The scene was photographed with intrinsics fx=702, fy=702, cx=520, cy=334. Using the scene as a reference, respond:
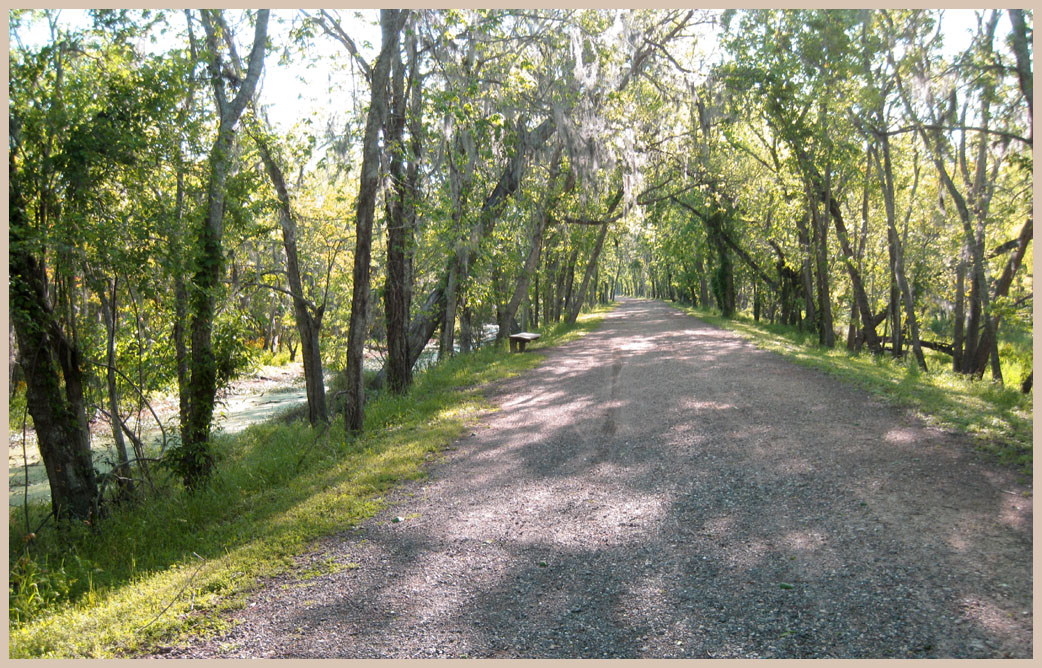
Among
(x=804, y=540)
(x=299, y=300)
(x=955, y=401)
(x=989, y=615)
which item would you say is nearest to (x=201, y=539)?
(x=804, y=540)

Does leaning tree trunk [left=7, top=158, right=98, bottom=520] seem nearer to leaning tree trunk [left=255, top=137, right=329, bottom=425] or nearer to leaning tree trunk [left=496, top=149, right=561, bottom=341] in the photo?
leaning tree trunk [left=255, top=137, right=329, bottom=425]

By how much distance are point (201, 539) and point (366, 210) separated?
4.13 metres

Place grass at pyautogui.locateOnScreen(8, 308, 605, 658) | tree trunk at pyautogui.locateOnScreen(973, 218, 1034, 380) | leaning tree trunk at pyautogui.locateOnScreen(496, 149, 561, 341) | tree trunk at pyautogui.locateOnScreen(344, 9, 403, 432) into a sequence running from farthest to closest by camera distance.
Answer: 1. leaning tree trunk at pyautogui.locateOnScreen(496, 149, 561, 341)
2. tree trunk at pyautogui.locateOnScreen(973, 218, 1034, 380)
3. tree trunk at pyautogui.locateOnScreen(344, 9, 403, 432)
4. grass at pyautogui.locateOnScreen(8, 308, 605, 658)

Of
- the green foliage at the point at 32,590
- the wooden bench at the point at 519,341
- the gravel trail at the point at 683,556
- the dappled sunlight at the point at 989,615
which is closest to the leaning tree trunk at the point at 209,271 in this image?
the green foliage at the point at 32,590

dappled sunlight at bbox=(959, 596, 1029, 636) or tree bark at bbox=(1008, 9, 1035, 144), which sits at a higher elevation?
tree bark at bbox=(1008, 9, 1035, 144)

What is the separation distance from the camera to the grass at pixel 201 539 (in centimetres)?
413

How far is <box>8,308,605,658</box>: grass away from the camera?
4129mm

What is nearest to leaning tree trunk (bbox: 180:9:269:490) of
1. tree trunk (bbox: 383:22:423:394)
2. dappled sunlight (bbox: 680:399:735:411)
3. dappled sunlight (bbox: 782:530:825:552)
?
tree trunk (bbox: 383:22:423:394)

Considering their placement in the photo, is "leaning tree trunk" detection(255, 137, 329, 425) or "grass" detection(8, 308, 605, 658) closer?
"grass" detection(8, 308, 605, 658)

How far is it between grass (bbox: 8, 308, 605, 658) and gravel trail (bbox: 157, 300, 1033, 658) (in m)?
0.30

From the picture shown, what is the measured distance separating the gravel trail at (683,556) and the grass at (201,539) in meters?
0.30

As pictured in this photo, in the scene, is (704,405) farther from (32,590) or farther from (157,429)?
(157,429)

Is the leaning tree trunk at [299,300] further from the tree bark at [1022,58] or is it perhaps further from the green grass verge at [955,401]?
the tree bark at [1022,58]

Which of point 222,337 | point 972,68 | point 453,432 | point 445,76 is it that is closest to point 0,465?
point 222,337
